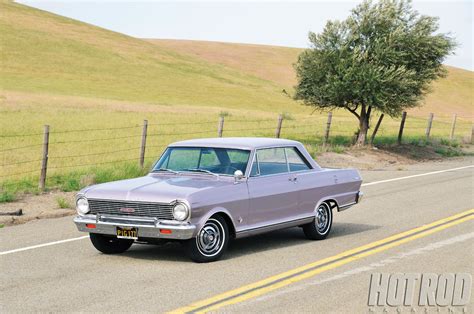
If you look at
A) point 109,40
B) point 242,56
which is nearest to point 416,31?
point 109,40

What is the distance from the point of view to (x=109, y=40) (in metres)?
96.3

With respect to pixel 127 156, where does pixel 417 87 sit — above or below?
above

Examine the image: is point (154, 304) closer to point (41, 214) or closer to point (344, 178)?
point (344, 178)

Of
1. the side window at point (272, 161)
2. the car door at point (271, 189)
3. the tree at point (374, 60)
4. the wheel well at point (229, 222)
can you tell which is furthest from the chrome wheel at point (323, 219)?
the tree at point (374, 60)

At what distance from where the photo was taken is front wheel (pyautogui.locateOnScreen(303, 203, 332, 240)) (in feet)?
36.7

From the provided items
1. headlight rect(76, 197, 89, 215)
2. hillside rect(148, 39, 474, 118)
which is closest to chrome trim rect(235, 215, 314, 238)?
headlight rect(76, 197, 89, 215)

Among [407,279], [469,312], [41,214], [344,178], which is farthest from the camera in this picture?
[41,214]

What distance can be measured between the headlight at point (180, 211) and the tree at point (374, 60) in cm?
1937

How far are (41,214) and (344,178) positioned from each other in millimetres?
5274

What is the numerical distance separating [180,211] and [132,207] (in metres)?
0.62

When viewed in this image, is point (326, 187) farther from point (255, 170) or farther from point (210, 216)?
point (210, 216)

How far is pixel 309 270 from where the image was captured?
905 centimetres

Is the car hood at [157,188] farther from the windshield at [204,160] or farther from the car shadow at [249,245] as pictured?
the car shadow at [249,245]

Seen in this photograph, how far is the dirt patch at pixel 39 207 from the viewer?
13.1 metres
